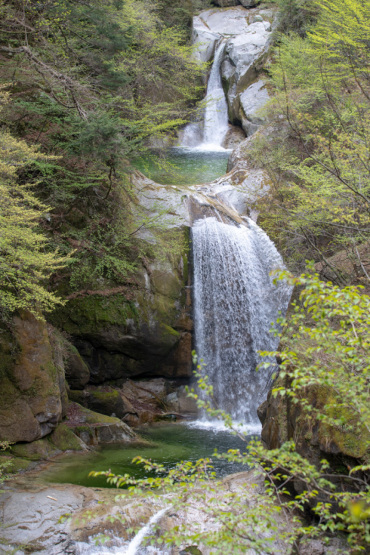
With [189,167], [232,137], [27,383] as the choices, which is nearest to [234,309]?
[27,383]

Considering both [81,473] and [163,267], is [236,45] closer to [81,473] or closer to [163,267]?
[163,267]

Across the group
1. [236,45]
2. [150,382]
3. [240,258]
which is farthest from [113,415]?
[236,45]

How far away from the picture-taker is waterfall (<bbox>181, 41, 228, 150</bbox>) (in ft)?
75.0

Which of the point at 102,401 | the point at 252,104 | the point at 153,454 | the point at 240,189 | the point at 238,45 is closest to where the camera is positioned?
the point at 153,454

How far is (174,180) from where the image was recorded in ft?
54.0

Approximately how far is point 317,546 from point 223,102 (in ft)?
76.5

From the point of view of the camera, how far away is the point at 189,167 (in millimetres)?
19359

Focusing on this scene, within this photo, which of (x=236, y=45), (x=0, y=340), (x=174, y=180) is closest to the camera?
(x=0, y=340)

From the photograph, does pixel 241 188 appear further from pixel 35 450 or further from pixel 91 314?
pixel 35 450

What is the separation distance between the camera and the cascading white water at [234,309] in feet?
37.0

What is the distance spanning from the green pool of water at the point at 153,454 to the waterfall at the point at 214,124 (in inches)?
681

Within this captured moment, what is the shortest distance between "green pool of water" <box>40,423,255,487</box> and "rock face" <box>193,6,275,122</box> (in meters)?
16.1

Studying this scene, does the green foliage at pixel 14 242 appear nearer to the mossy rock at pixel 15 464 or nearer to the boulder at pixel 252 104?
the mossy rock at pixel 15 464

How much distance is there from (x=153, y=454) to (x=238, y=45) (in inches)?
933
